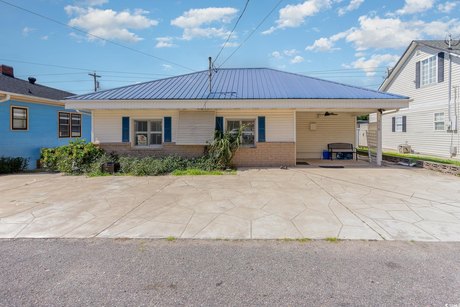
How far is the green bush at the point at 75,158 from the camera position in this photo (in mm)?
10250

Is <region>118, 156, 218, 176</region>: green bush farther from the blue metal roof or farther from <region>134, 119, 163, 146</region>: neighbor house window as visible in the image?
the blue metal roof

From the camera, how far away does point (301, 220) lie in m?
4.65

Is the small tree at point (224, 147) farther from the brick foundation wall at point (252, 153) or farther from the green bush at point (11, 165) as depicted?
the green bush at point (11, 165)

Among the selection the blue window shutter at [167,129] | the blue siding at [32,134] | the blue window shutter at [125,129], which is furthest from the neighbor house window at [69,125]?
the blue window shutter at [167,129]

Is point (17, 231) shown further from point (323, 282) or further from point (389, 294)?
point (389, 294)

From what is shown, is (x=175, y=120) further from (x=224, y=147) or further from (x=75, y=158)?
(x=75, y=158)

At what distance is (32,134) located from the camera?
14.5 meters

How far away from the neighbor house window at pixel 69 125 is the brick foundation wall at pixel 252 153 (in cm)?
829

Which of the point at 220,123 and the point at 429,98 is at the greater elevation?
the point at 429,98

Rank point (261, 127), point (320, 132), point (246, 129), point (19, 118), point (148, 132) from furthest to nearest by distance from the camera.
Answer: point (320, 132) → point (19, 118) → point (148, 132) → point (246, 129) → point (261, 127)

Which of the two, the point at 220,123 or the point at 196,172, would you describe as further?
the point at 220,123

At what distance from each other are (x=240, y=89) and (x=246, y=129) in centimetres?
197

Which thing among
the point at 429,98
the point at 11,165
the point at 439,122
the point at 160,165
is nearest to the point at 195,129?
the point at 160,165

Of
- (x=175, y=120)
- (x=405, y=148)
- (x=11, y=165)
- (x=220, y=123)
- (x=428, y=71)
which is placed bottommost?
(x=11, y=165)
